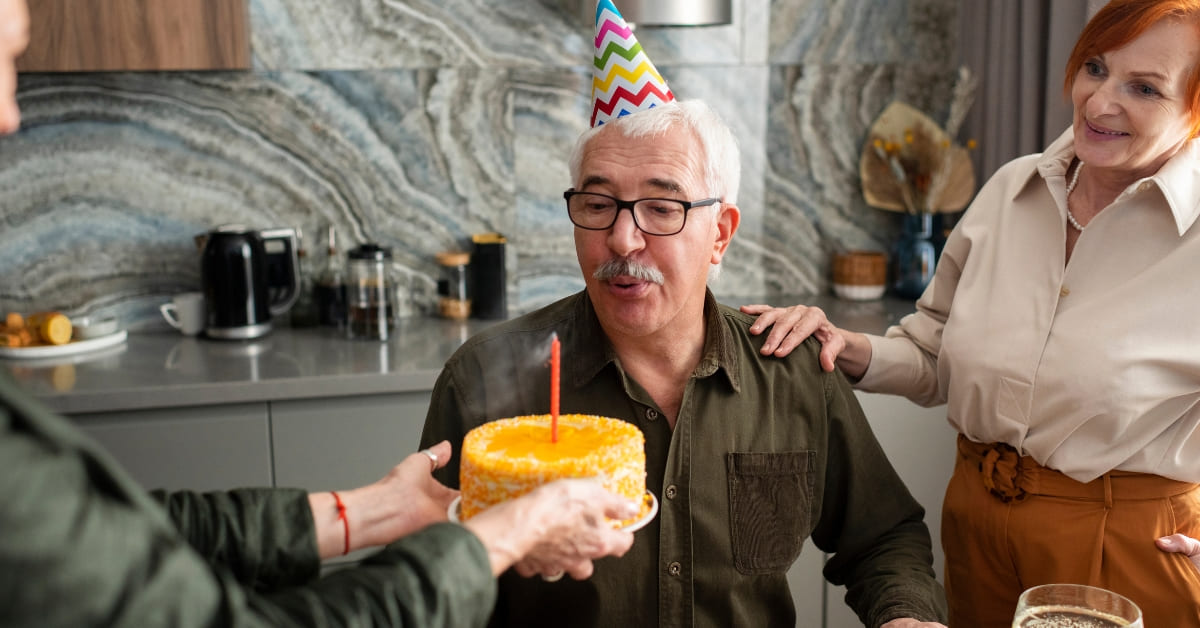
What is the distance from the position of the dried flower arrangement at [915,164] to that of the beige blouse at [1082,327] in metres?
1.43

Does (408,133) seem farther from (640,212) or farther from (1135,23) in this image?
(1135,23)

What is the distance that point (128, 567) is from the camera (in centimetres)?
74

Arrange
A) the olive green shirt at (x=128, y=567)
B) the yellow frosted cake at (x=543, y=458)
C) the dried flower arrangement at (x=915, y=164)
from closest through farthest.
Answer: the olive green shirt at (x=128, y=567), the yellow frosted cake at (x=543, y=458), the dried flower arrangement at (x=915, y=164)

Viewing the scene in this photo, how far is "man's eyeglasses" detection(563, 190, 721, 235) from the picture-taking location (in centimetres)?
154

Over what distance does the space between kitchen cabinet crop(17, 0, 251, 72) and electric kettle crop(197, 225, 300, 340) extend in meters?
0.46

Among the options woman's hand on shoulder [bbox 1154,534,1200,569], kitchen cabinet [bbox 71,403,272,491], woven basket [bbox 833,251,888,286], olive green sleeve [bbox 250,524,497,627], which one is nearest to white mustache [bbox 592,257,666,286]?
olive green sleeve [bbox 250,524,497,627]

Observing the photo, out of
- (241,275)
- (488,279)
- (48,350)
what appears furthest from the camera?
(488,279)

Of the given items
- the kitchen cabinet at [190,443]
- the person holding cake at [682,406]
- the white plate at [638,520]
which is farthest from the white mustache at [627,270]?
the kitchen cabinet at [190,443]

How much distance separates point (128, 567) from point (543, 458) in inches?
18.3

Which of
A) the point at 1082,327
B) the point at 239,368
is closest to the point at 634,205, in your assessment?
the point at 1082,327

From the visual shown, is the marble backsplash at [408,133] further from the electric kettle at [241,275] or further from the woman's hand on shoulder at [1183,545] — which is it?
the woman's hand on shoulder at [1183,545]

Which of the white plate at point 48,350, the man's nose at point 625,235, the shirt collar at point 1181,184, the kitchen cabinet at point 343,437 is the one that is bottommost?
the kitchen cabinet at point 343,437

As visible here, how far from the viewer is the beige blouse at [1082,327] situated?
1.57 metres

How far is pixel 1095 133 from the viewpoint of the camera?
1.62 metres
